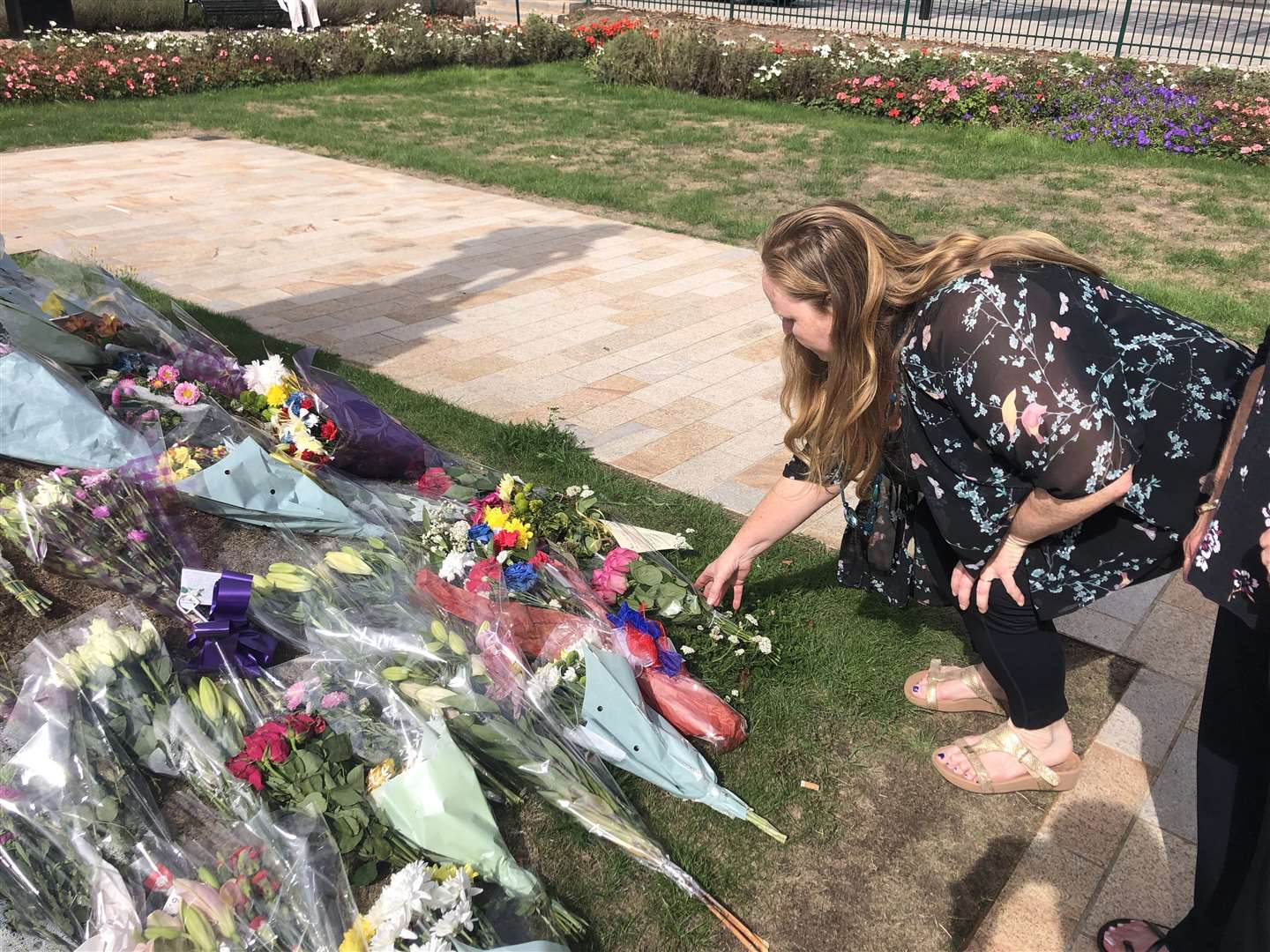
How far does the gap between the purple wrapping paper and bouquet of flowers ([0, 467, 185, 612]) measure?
2.28ft

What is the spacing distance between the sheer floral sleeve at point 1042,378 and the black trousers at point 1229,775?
1.25 feet

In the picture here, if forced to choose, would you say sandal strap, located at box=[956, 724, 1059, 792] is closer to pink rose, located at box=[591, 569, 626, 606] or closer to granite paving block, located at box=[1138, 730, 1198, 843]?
granite paving block, located at box=[1138, 730, 1198, 843]

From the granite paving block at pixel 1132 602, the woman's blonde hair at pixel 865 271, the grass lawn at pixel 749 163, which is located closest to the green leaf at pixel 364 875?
the woman's blonde hair at pixel 865 271

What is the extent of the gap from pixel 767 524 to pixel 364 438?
4.64 feet

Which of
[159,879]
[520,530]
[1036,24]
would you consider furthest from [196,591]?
[1036,24]

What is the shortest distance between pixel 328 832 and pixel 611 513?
1886mm

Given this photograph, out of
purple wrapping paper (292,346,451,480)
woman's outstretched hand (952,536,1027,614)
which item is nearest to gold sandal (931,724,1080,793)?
woman's outstretched hand (952,536,1027,614)

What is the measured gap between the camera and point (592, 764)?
Result: 2250 mm

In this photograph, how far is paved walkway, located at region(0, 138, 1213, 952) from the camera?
7.88ft

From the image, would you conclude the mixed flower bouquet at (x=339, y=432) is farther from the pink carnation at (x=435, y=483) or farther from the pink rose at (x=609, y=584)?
the pink rose at (x=609, y=584)

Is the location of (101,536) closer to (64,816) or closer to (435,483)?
(64,816)

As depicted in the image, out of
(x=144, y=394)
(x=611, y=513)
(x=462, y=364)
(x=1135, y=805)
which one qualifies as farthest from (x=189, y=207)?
(x=1135, y=805)

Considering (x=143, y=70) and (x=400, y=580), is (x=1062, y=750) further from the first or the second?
(x=143, y=70)

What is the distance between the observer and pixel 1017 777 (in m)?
2.48
